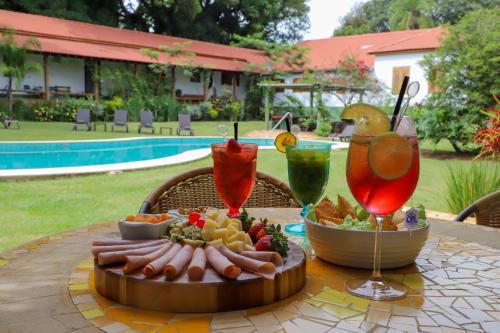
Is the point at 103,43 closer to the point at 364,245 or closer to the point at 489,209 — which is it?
the point at 489,209

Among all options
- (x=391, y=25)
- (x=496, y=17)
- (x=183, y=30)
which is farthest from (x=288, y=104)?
(x=391, y=25)

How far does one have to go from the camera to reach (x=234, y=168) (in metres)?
1.33

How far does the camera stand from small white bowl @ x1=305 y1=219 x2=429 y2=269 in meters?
1.09

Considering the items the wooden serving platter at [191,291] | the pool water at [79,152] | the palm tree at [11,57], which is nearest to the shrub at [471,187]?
the wooden serving platter at [191,291]

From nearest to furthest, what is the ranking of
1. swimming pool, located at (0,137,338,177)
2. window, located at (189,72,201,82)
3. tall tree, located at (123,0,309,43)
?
1. swimming pool, located at (0,137,338,177)
2. window, located at (189,72,201,82)
3. tall tree, located at (123,0,309,43)

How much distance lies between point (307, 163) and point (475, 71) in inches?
453

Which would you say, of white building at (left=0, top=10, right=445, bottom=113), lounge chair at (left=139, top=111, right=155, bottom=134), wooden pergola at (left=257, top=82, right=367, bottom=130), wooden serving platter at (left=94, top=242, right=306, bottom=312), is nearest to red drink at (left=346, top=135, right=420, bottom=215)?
wooden serving platter at (left=94, top=242, right=306, bottom=312)

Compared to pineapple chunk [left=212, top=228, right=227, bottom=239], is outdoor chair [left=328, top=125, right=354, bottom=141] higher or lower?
lower

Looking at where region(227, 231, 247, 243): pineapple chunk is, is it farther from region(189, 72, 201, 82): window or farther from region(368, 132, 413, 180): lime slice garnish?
region(189, 72, 201, 82): window

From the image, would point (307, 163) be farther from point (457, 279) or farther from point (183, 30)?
point (183, 30)

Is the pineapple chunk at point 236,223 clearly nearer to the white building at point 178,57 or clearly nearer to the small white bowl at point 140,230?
the small white bowl at point 140,230

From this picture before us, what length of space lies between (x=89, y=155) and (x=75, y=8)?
1860 centimetres

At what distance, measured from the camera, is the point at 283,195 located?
7.56 feet

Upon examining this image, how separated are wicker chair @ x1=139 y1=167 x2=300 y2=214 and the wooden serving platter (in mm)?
1167
